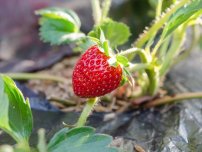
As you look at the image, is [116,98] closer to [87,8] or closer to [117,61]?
[117,61]

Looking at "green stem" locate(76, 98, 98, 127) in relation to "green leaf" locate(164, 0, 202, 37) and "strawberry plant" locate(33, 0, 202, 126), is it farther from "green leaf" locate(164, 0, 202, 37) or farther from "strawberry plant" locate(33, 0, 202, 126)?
"green leaf" locate(164, 0, 202, 37)

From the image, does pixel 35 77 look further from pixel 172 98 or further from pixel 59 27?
pixel 172 98

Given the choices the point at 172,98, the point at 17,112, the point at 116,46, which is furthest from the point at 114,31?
the point at 17,112

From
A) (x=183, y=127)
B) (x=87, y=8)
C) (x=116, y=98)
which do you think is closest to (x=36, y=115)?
(x=116, y=98)

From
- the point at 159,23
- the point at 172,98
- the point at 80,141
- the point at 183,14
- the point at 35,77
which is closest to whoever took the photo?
the point at 80,141

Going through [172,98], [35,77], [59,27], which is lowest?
[172,98]

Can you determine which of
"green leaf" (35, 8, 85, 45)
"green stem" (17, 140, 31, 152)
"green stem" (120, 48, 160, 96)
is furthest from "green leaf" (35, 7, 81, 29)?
"green stem" (17, 140, 31, 152)
